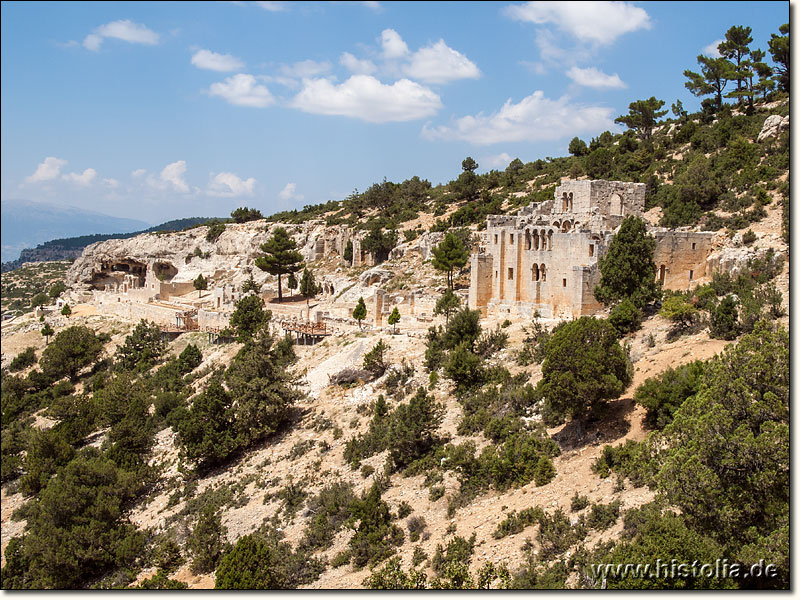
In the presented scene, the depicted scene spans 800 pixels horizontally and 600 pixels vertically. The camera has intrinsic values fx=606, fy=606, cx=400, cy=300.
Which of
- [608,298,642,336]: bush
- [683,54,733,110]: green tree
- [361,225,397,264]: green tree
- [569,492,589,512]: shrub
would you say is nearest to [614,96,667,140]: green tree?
[683,54,733,110]: green tree

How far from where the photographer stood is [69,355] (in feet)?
133

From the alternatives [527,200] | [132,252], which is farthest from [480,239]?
[132,252]

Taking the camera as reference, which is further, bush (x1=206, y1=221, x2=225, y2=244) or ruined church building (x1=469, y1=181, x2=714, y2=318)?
bush (x1=206, y1=221, x2=225, y2=244)

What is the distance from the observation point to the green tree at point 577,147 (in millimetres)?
62250

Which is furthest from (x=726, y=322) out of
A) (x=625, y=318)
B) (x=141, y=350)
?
(x=141, y=350)

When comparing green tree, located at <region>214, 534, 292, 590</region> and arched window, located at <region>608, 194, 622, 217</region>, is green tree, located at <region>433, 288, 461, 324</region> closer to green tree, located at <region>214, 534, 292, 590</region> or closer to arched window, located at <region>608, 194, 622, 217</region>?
arched window, located at <region>608, 194, 622, 217</region>

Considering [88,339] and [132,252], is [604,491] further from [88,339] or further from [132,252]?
[132,252]

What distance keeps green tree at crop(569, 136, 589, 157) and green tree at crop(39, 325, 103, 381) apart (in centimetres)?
4813

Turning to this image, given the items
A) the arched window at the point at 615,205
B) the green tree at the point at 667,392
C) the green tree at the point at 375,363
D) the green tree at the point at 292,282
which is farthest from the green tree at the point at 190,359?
the green tree at the point at 667,392

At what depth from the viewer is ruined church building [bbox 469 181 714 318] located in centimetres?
2628

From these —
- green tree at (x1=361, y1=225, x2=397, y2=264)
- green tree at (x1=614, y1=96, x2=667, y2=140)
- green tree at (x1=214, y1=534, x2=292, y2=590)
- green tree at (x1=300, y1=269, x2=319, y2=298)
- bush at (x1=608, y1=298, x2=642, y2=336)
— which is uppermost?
green tree at (x1=614, y1=96, x2=667, y2=140)

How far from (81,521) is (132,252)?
5028 cm

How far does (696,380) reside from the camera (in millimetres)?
14812

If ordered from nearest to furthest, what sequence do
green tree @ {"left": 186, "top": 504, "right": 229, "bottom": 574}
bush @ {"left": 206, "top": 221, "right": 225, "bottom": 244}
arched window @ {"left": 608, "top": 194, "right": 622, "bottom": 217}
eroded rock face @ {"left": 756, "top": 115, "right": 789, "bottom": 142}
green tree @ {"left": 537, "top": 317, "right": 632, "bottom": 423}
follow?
green tree @ {"left": 537, "top": 317, "right": 632, "bottom": 423}, green tree @ {"left": 186, "top": 504, "right": 229, "bottom": 574}, arched window @ {"left": 608, "top": 194, "right": 622, "bottom": 217}, eroded rock face @ {"left": 756, "top": 115, "right": 789, "bottom": 142}, bush @ {"left": 206, "top": 221, "right": 225, "bottom": 244}
